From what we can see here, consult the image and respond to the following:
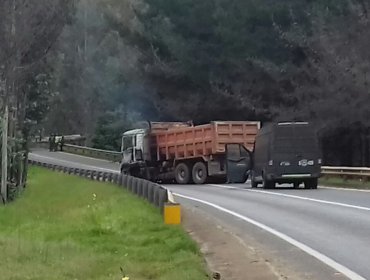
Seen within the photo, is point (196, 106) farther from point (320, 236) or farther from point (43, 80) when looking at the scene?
point (320, 236)

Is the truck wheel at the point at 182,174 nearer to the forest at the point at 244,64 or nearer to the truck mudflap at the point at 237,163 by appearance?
the truck mudflap at the point at 237,163

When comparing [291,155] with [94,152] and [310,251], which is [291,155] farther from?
[94,152]

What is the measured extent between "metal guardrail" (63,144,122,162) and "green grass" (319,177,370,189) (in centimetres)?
3055

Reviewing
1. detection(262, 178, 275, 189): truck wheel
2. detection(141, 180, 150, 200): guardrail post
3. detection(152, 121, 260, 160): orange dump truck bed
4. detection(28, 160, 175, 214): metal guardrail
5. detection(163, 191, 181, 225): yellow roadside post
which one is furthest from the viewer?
detection(152, 121, 260, 160): orange dump truck bed

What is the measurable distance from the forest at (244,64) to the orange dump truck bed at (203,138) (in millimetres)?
3902

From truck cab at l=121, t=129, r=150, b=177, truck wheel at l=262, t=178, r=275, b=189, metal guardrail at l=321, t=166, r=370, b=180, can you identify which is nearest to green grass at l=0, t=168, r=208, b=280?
truck wheel at l=262, t=178, r=275, b=189

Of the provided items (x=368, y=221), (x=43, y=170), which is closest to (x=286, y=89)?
(x=43, y=170)

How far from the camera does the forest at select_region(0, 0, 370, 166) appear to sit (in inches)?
1588

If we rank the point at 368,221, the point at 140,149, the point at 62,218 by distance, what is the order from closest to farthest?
the point at 368,221
the point at 62,218
the point at 140,149

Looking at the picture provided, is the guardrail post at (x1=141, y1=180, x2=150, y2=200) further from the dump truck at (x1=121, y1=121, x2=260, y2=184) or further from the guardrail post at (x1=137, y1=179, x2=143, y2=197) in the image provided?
the dump truck at (x1=121, y1=121, x2=260, y2=184)

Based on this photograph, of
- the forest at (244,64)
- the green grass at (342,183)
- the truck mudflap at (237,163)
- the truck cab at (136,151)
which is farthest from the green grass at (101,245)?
the truck cab at (136,151)

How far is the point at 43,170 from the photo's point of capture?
5659 cm

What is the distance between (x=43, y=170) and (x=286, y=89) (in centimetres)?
1828

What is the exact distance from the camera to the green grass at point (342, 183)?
33.8 metres
